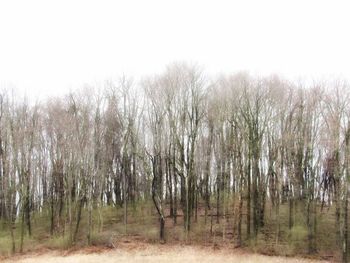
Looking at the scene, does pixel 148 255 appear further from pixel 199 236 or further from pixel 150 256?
pixel 199 236

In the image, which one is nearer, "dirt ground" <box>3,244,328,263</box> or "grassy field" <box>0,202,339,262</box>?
"dirt ground" <box>3,244,328,263</box>

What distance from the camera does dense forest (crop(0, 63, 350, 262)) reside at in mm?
32500

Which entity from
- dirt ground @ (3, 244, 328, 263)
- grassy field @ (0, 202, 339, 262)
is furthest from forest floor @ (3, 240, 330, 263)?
grassy field @ (0, 202, 339, 262)

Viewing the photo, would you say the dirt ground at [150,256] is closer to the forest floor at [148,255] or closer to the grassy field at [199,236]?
the forest floor at [148,255]

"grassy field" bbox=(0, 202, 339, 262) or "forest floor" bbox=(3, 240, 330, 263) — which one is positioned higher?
"grassy field" bbox=(0, 202, 339, 262)

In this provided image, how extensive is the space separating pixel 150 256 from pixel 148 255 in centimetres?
31

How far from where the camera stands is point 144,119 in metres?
41.2

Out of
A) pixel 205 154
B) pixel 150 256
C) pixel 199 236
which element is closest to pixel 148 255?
pixel 150 256

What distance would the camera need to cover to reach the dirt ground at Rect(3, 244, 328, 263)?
27.7 m

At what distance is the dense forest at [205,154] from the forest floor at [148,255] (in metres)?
1.72

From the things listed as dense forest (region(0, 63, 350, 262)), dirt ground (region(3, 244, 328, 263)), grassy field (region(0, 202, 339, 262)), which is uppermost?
dense forest (region(0, 63, 350, 262))

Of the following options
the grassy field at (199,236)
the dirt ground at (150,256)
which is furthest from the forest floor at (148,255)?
the grassy field at (199,236)

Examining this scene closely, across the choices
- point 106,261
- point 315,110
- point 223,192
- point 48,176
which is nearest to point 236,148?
point 223,192

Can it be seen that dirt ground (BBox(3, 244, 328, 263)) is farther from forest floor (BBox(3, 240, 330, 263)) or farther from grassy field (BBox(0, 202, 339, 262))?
grassy field (BBox(0, 202, 339, 262))
